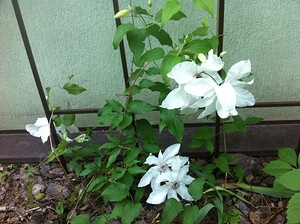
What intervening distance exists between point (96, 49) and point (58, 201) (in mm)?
610

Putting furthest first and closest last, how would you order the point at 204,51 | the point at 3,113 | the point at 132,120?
the point at 3,113, the point at 132,120, the point at 204,51

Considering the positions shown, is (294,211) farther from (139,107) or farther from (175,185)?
(139,107)

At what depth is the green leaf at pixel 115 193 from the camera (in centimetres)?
115

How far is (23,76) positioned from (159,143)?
0.64m

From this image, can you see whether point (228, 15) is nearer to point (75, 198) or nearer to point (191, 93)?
point (191, 93)

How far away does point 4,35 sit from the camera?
138 centimetres

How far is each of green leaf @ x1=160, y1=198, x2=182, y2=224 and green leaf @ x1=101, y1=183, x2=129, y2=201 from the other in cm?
15

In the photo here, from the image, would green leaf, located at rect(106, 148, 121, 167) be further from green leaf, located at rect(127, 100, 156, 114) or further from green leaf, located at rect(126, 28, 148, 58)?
green leaf, located at rect(126, 28, 148, 58)

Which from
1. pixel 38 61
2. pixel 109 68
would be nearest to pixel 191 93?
pixel 109 68

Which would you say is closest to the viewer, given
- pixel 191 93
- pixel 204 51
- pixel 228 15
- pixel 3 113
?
pixel 191 93

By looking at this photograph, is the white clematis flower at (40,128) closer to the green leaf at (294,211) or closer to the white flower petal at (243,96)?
the white flower petal at (243,96)

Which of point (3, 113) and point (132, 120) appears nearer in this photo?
point (132, 120)

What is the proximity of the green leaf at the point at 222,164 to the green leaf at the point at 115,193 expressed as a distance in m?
0.37

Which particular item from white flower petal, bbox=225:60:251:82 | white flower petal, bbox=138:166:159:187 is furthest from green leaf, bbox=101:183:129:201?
white flower petal, bbox=225:60:251:82
